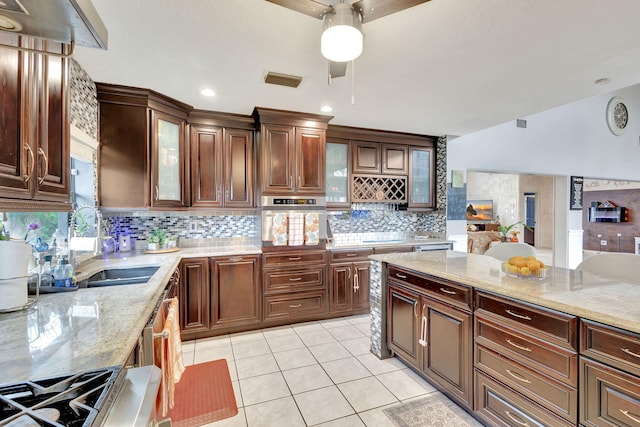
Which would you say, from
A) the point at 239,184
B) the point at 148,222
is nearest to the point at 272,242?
the point at 239,184

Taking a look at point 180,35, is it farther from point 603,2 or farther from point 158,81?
point 603,2

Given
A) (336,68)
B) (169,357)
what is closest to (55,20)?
(336,68)

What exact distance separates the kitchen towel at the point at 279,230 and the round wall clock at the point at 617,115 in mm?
6789

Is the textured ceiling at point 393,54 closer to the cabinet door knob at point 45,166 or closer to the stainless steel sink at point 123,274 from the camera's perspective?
the cabinet door knob at point 45,166

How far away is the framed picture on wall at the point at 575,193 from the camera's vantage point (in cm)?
562

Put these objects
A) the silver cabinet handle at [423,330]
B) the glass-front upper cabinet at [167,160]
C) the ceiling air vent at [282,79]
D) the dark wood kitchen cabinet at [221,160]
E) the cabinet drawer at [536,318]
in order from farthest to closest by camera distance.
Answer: the dark wood kitchen cabinet at [221,160] → the glass-front upper cabinet at [167,160] → the ceiling air vent at [282,79] → the silver cabinet handle at [423,330] → the cabinet drawer at [536,318]

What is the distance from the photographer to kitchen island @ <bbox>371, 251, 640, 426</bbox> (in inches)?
50.8

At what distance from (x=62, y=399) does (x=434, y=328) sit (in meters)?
2.11

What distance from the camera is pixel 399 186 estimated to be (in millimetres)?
4574

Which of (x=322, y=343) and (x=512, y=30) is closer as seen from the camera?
(x=512, y=30)

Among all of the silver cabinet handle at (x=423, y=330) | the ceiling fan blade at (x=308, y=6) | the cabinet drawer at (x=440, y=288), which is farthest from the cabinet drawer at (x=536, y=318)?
the ceiling fan blade at (x=308, y=6)

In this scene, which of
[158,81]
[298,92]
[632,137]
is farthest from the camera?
[632,137]

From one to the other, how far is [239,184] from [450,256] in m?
2.46

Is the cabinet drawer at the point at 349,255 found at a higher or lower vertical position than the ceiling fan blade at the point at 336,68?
lower
